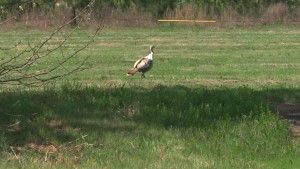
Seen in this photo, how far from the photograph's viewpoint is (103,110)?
1229 centimetres

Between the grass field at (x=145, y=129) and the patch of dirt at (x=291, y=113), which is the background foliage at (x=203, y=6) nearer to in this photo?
the grass field at (x=145, y=129)

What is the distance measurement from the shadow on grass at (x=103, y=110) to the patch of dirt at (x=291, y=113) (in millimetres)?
339

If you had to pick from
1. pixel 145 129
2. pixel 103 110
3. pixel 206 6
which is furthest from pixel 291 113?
pixel 206 6

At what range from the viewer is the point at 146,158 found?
1030 centimetres

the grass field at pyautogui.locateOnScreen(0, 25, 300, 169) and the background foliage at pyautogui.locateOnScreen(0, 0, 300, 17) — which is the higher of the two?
the grass field at pyautogui.locateOnScreen(0, 25, 300, 169)

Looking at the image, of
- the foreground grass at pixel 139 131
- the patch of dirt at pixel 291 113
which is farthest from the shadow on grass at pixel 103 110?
the patch of dirt at pixel 291 113

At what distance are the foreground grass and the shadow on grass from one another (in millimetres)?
13

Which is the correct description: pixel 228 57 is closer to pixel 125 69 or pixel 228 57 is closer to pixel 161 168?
pixel 125 69

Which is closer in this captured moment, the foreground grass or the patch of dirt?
the foreground grass

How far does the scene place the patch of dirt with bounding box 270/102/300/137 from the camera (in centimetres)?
1221

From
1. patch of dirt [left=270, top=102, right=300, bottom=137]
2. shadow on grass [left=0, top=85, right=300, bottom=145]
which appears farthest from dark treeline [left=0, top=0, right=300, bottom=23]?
shadow on grass [left=0, top=85, right=300, bottom=145]

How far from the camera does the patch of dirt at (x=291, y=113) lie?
1221 centimetres

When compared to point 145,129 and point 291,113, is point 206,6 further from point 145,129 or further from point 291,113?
point 145,129

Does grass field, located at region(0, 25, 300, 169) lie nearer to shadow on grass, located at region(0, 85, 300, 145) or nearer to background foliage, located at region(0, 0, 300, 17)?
shadow on grass, located at region(0, 85, 300, 145)
